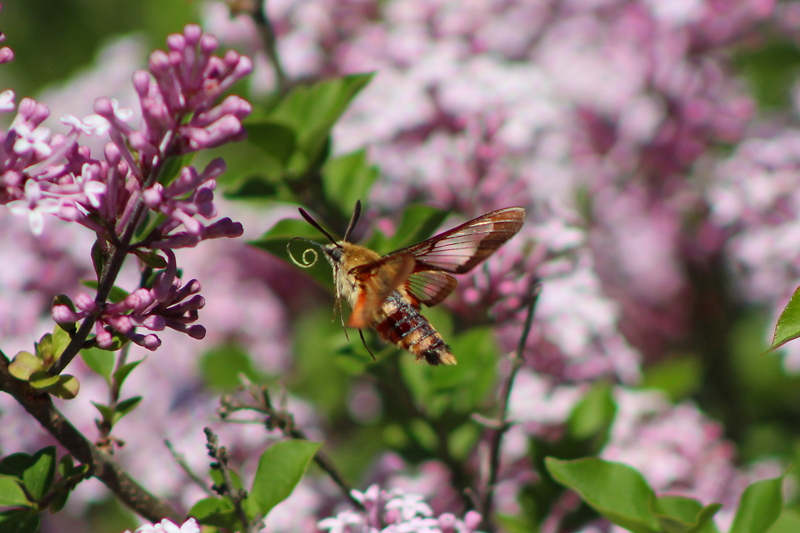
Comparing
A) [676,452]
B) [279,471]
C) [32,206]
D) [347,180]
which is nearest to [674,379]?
[676,452]

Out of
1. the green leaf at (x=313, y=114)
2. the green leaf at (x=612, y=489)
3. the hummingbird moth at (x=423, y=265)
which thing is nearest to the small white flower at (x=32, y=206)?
the hummingbird moth at (x=423, y=265)

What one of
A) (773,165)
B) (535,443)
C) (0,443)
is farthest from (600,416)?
(0,443)

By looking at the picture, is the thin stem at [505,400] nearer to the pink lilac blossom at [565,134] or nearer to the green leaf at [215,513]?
the pink lilac blossom at [565,134]

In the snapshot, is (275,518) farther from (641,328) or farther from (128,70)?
(128,70)

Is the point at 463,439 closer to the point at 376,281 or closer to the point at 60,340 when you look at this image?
the point at 376,281

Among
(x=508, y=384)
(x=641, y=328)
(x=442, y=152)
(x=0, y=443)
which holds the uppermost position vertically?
(x=442, y=152)

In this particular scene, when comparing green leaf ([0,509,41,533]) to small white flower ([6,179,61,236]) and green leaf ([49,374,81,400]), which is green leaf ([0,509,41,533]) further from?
small white flower ([6,179,61,236])

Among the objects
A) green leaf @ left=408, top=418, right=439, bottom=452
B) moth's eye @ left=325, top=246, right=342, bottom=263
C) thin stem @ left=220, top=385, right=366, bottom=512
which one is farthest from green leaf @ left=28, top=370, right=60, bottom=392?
green leaf @ left=408, top=418, right=439, bottom=452
